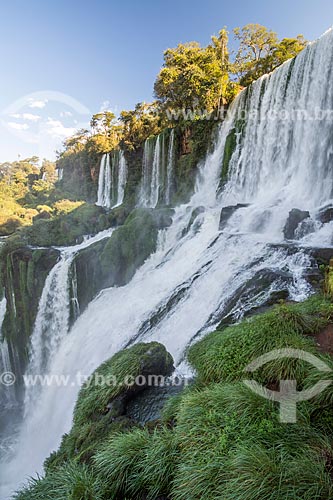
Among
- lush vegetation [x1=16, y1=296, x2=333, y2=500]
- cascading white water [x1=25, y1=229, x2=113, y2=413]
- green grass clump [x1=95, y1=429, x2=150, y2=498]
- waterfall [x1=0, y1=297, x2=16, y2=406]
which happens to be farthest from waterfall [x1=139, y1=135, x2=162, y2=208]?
green grass clump [x1=95, y1=429, x2=150, y2=498]

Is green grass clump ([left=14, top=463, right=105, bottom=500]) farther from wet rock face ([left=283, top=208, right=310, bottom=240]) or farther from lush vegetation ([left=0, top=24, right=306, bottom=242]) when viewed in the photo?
lush vegetation ([left=0, top=24, right=306, bottom=242])

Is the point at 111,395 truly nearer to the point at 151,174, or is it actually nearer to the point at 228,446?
the point at 228,446

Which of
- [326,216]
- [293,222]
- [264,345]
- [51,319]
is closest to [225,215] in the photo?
[293,222]

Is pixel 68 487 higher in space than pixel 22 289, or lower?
higher

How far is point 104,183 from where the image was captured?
27562 millimetres

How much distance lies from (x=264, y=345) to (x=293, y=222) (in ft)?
19.5

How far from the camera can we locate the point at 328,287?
18.2 ft

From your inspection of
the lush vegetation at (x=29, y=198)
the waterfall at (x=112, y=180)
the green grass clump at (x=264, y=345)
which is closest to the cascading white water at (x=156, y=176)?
the waterfall at (x=112, y=180)

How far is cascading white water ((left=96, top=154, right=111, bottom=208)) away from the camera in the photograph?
26781mm

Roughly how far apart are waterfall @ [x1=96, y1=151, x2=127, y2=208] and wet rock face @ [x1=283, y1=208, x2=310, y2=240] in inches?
677

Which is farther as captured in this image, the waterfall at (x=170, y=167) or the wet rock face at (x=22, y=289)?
the waterfall at (x=170, y=167)

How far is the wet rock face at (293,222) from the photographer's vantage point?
350 inches

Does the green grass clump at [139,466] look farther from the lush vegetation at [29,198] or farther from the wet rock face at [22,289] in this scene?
the lush vegetation at [29,198]

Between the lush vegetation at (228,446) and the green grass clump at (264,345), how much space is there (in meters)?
0.01
